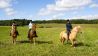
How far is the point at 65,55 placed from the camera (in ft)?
55.4

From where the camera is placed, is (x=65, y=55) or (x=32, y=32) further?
(x=32, y=32)

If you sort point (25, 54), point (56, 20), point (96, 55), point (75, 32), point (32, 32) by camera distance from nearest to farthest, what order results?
point (96, 55), point (25, 54), point (75, 32), point (32, 32), point (56, 20)

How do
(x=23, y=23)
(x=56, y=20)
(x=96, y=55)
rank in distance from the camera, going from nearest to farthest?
1. (x=96, y=55)
2. (x=23, y=23)
3. (x=56, y=20)

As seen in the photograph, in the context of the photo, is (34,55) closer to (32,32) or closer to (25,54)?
(25,54)

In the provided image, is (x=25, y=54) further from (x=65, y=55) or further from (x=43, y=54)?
(x=65, y=55)

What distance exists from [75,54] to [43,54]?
220 centimetres

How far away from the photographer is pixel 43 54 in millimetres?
17234

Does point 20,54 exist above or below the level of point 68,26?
below

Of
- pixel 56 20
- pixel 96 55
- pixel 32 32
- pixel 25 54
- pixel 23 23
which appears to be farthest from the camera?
pixel 56 20

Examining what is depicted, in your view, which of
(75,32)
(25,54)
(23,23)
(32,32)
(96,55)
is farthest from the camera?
(23,23)

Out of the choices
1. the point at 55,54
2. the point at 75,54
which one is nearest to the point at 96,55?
the point at 75,54

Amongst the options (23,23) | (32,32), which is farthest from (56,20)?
(32,32)

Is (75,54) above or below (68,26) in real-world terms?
below

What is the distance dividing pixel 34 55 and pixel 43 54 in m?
0.65
